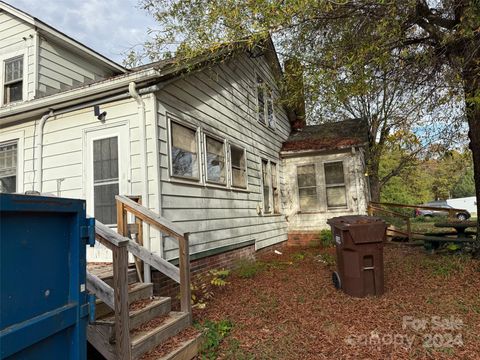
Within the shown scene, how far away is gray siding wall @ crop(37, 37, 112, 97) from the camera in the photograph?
277 inches

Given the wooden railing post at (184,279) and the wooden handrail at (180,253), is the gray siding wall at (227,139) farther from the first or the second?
the wooden railing post at (184,279)

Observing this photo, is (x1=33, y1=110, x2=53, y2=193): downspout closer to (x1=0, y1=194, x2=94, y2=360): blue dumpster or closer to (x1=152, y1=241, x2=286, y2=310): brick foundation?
(x1=152, y1=241, x2=286, y2=310): brick foundation

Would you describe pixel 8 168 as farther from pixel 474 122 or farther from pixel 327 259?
pixel 474 122

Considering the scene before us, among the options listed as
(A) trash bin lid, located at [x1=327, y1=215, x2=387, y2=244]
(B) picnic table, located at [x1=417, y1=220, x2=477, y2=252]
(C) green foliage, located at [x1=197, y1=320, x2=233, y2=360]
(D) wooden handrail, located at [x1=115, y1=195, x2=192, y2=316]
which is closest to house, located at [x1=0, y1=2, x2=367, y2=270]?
(D) wooden handrail, located at [x1=115, y1=195, x2=192, y2=316]

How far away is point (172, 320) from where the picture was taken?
3.85m

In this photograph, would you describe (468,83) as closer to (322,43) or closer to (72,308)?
(322,43)

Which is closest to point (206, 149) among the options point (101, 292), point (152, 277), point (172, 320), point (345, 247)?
point (152, 277)

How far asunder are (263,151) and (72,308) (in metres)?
8.78

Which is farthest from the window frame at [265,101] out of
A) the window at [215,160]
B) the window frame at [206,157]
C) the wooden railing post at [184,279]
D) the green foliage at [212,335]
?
the green foliage at [212,335]

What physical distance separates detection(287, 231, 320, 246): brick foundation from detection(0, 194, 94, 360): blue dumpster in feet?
31.9

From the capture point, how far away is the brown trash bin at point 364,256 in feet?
17.0

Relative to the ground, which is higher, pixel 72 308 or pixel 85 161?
pixel 85 161

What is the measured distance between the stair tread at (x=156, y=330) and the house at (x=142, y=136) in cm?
138

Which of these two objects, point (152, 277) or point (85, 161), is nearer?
point (152, 277)
